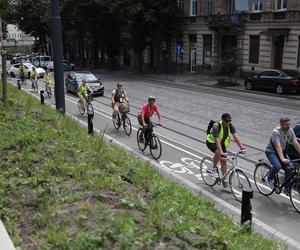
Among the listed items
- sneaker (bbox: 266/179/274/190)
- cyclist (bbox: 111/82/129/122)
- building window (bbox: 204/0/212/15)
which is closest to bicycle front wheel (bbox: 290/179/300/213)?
sneaker (bbox: 266/179/274/190)

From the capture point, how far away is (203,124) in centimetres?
1800

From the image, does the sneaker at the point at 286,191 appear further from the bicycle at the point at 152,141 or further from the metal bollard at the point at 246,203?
the bicycle at the point at 152,141

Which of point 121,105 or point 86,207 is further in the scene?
point 121,105

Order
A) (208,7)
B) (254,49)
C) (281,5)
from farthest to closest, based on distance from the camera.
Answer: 1. (208,7)
2. (254,49)
3. (281,5)

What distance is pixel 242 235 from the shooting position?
5.19m

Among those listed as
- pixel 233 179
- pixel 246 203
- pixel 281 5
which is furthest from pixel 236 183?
pixel 281 5

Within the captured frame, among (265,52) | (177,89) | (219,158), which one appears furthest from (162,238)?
(265,52)

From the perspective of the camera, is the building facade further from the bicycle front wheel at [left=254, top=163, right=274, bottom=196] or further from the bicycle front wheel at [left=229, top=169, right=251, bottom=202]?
the bicycle front wheel at [left=229, top=169, right=251, bottom=202]

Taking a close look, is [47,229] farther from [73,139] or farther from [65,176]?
[73,139]

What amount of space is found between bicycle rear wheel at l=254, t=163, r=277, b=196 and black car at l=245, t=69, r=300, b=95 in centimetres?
1873

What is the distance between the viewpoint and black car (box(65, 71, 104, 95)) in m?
27.6

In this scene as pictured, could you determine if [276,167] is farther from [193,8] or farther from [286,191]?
[193,8]

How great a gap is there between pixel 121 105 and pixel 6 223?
11.8m

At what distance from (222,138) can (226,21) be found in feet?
98.1
